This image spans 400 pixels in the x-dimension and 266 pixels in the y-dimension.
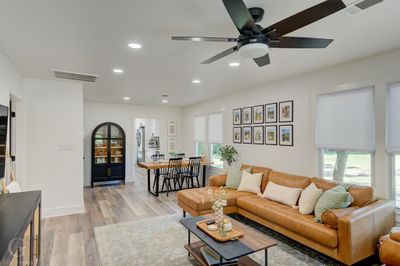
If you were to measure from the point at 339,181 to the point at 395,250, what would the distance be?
155 centimetres

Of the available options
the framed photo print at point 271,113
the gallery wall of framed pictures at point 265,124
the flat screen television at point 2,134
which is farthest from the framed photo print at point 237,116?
the flat screen television at point 2,134

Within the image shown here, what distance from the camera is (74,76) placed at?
13.3 feet

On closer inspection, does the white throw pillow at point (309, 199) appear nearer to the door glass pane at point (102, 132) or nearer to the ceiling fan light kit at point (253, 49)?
the ceiling fan light kit at point (253, 49)

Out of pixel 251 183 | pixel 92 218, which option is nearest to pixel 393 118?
pixel 251 183

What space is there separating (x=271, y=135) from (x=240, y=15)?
3404 mm

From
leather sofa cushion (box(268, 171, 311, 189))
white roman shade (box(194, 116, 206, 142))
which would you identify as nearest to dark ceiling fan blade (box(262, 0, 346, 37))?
leather sofa cushion (box(268, 171, 311, 189))

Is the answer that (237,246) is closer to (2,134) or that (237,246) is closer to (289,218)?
(289,218)

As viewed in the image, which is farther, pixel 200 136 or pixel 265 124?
pixel 200 136

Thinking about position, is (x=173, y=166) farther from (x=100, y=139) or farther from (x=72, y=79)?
(x=72, y=79)

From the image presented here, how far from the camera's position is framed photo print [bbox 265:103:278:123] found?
4578mm

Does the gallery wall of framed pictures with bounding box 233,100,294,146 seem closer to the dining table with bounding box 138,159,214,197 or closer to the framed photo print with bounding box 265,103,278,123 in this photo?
the framed photo print with bounding box 265,103,278,123

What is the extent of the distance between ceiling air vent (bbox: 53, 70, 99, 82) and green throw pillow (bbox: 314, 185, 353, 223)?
12.9ft

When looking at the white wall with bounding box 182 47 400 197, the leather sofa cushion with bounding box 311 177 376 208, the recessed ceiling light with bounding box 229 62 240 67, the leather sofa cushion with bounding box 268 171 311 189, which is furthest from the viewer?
the leather sofa cushion with bounding box 268 171 311 189

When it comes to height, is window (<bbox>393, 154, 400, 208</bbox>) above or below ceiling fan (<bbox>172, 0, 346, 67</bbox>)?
below
